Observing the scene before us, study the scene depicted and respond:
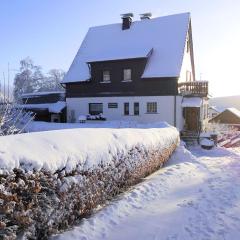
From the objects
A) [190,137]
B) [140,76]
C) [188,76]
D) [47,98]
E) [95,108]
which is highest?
[188,76]

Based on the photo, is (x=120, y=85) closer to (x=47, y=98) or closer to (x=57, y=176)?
(x=47, y=98)

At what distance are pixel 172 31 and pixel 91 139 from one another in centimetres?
2791

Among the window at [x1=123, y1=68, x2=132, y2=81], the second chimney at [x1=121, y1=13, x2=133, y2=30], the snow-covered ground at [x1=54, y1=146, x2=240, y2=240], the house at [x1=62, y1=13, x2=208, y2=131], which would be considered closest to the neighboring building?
the house at [x1=62, y1=13, x2=208, y2=131]

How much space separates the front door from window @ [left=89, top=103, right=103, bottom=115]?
748cm

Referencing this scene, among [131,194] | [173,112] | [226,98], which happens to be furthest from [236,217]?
[226,98]

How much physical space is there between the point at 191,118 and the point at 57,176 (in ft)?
87.6

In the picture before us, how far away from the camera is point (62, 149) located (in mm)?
6934

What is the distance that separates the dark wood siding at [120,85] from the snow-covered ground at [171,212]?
63.3 ft

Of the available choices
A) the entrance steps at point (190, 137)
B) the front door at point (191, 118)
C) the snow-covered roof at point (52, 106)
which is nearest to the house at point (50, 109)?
the snow-covered roof at point (52, 106)

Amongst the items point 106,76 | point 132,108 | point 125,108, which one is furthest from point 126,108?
point 106,76

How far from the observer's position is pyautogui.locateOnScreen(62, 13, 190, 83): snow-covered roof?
32000 mm

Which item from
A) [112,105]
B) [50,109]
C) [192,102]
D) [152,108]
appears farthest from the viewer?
[50,109]

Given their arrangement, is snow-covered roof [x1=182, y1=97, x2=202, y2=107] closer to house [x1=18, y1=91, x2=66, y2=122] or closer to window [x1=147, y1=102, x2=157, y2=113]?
window [x1=147, y1=102, x2=157, y2=113]

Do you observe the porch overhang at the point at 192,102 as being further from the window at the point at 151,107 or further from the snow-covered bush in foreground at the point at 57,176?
the snow-covered bush in foreground at the point at 57,176
